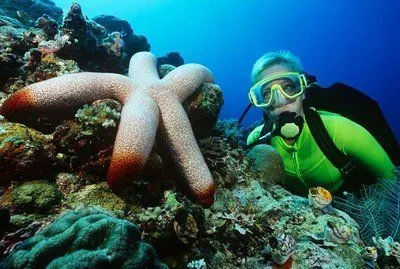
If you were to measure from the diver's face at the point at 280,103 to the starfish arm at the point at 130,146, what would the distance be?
3.20m

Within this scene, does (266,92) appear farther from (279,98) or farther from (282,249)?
(282,249)

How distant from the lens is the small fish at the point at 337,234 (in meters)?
3.44

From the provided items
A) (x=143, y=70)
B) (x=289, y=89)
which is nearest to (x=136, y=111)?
(x=143, y=70)

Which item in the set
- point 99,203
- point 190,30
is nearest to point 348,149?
point 99,203

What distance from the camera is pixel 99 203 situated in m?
3.04

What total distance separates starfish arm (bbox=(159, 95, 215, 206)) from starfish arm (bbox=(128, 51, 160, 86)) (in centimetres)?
77

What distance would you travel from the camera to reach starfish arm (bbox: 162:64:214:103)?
410 centimetres

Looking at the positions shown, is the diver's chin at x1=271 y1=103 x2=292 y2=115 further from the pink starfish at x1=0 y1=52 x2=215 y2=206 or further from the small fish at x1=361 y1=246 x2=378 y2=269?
the small fish at x1=361 y1=246 x2=378 y2=269

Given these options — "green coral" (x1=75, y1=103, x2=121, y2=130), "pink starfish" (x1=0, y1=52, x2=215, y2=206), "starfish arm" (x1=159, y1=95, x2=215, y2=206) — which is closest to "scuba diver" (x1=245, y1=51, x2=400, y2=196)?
"pink starfish" (x1=0, y1=52, x2=215, y2=206)

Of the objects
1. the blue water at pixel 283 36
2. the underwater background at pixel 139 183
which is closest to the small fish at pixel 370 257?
the underwater background at pixel 139 183

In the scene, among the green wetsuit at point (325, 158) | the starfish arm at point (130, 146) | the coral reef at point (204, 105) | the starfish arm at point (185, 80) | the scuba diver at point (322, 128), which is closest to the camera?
the starfish arm at point (130, 146)

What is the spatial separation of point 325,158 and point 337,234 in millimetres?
2640

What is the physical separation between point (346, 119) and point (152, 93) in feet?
11.9

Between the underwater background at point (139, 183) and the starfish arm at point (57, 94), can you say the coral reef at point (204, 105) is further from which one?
the starfish arm at point (57, 94)
